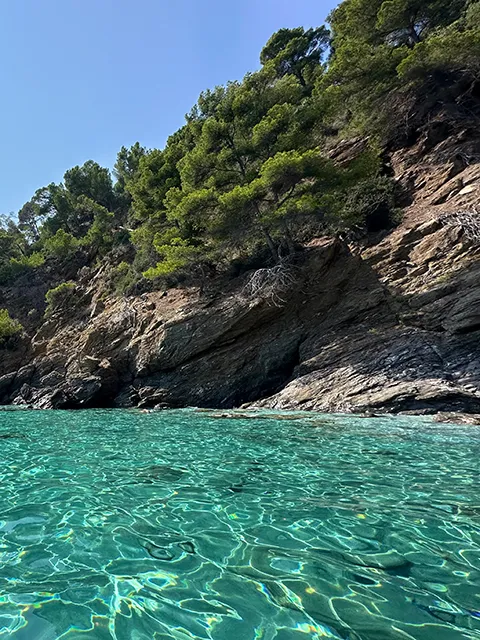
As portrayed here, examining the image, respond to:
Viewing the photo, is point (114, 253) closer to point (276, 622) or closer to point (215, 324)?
point (215, 324)

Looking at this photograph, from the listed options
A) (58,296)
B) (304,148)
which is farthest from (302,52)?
(58,296)

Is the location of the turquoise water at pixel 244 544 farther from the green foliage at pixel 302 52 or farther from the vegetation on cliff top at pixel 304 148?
the green foliage at pixel 302 52

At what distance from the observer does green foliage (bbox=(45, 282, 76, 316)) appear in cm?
3044

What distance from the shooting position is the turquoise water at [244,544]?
2.35 metres

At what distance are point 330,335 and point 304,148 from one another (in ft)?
35.1

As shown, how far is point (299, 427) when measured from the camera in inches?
389

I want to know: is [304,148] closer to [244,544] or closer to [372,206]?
[372,206]

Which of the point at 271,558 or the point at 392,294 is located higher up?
the point at 392,294

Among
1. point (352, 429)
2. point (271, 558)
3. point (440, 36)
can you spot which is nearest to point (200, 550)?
point (271, 558)

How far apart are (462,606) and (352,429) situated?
6994 millimetres

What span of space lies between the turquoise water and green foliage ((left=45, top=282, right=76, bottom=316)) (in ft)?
84.6

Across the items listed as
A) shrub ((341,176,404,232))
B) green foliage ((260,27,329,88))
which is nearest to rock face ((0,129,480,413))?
shrub ((341,176,404,232))

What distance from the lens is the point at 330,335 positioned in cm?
1598

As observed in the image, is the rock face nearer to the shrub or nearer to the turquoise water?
the shrub
